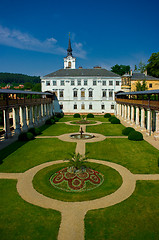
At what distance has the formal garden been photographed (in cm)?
980

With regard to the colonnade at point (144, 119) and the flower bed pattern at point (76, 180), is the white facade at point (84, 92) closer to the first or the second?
the colonnade at point (144, 119)

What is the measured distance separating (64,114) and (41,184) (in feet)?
161

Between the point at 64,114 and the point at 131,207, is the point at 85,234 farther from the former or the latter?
the point at 64,114

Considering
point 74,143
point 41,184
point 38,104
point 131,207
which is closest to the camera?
point 131,207

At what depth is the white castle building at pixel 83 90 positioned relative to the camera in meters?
62.7

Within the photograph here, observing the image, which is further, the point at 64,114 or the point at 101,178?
the point at 64,114

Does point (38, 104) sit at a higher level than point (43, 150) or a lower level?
higher

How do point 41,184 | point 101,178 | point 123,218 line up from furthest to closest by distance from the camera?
point 101,178 < point 41,184 < point 123,218

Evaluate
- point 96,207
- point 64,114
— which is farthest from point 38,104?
point 96,207

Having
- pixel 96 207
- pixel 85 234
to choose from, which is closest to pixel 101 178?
pixel 96 207

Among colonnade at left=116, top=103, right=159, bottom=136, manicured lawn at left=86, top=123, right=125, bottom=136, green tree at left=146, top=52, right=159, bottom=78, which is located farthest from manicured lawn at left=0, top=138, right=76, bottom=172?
green tree at left=146, top=52, right=159, bottom=78

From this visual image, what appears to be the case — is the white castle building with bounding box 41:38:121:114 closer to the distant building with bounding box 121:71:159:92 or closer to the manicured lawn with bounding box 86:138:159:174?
the distant building with bounding box 121:71:159:92

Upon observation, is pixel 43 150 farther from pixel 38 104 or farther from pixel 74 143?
pixel 38 104

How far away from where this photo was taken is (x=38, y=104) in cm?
4447
